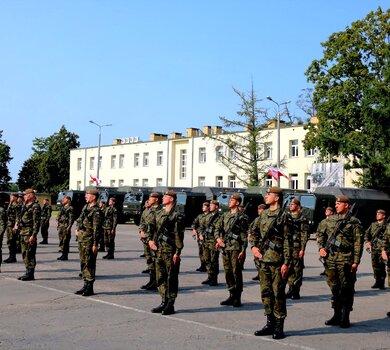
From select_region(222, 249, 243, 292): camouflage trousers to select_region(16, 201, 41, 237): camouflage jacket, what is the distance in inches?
171

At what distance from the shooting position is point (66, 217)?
1827 centimetres

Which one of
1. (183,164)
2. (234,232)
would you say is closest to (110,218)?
(234,232)

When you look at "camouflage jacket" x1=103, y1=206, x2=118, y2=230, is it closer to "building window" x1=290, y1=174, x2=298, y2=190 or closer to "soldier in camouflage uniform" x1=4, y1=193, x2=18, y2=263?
"soldier in camouflage uniform" x1=4, y1=193, x2=18, y2=263

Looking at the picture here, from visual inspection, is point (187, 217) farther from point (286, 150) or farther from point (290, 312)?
point (290, 312)

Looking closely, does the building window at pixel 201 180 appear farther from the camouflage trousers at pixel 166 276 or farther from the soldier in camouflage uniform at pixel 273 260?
the soldier in camouflage uniform at pixel 273 260

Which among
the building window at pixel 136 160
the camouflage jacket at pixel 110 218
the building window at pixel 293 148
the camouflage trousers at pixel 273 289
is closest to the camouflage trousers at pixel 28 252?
the camouflage jacket at pixel 110 218

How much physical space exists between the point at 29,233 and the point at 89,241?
255cm

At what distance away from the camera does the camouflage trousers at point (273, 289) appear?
26.0ft

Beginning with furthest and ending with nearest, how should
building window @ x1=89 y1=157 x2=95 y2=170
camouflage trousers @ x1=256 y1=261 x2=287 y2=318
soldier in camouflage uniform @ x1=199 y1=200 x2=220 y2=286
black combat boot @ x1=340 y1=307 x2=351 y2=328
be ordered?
building window @ x1=89 y1=157 x2=95 y2=170, soldier in camouflage uniform @ x1=199 y1=200 x2=220 y2=286, black combat boot @ x1=340 y1=307 x2=351 y2=328, camouflage trousers @ x1=256 y1=261 x2=287 y2=318

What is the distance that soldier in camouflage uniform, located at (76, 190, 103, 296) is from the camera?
35.9ft

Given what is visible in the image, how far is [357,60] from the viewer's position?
4062 centimetres

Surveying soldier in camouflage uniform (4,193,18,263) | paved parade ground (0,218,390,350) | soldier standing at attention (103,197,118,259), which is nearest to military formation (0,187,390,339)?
paved parade ground (0,218,390,350)

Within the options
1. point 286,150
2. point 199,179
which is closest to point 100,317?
point 286,150

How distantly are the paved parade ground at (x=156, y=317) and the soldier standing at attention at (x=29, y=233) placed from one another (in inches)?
14.7
